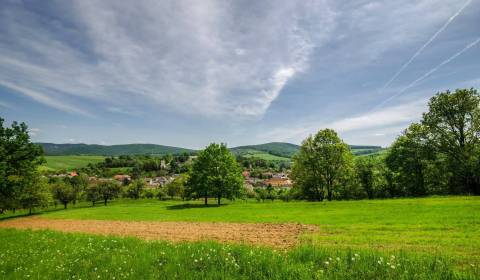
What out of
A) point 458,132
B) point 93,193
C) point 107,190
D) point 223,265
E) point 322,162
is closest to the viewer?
point 223,265

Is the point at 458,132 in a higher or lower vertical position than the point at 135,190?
higher

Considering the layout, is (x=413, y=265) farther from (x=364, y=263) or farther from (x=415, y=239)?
(x=415, y=239)

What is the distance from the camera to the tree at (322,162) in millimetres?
60812

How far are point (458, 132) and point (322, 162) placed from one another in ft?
83.4

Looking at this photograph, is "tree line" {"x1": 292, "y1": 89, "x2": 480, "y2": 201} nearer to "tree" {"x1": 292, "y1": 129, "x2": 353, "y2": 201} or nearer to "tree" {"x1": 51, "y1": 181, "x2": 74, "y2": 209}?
"tree" {"x1": 292, "y1": 129, "x2": 353, "y2": 201}

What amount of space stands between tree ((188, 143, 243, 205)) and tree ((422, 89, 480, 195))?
140 feet

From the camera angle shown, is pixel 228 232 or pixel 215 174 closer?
pixel 228 232

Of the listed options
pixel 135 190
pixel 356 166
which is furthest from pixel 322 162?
pixel 135 190

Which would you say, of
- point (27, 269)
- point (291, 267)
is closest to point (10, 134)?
point (27, 269)

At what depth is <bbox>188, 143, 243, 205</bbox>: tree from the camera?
Answer: 65.2 m

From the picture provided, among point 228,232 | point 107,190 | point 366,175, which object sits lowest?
point 107,190

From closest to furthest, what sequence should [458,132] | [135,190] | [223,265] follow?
[223,265]
[458,132]
[135,190]

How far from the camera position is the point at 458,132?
4800 centimetres

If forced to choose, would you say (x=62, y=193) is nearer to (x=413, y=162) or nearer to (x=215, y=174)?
(x=215, y=174)
